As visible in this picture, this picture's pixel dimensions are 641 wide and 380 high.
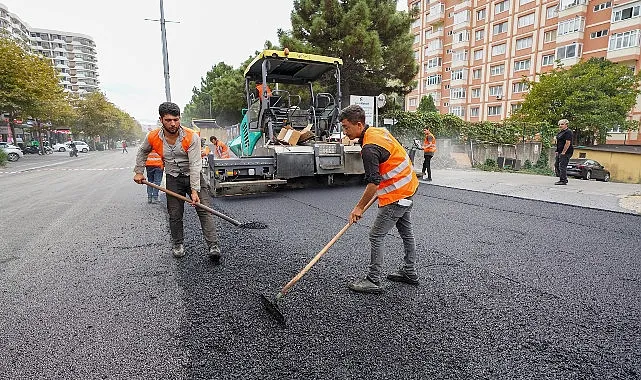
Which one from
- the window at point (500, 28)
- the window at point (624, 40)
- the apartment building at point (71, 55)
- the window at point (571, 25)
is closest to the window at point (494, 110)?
the window at point (500, 28)

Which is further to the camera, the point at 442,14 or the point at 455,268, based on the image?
the point at 442,14

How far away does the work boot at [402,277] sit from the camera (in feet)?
→ 9.68

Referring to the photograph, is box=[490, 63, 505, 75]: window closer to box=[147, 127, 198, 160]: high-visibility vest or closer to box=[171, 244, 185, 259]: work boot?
box=[147, 127, 198, 160]: high-visibility vest

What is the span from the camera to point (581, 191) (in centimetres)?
731

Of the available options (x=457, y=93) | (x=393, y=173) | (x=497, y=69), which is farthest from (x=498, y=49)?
(x=393, y=173)

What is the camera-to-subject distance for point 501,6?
3397 centimetres

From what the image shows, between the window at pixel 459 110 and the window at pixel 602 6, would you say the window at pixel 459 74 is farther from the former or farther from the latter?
the window at pixel 602 6

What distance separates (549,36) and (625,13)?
217 inches

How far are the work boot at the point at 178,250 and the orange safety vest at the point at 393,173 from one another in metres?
2.08

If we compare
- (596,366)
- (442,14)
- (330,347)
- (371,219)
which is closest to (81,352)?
(330,347)

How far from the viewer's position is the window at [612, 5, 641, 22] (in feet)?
79.7

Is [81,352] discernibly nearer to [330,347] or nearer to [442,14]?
[330,347]

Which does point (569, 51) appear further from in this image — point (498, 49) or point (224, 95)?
point (224, 95)

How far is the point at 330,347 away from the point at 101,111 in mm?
46371
